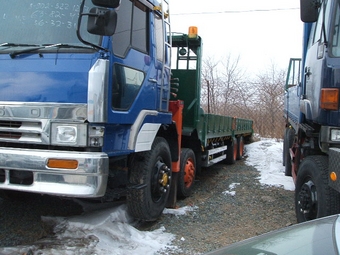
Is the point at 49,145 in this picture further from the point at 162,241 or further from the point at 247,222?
the point at 247,222

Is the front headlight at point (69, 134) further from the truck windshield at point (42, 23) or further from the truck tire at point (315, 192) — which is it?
the truck tire at point (315, 192)

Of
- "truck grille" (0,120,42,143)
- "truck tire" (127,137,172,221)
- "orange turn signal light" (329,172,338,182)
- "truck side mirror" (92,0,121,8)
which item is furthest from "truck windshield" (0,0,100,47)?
"orange turn signal light" (329,172,338,182)

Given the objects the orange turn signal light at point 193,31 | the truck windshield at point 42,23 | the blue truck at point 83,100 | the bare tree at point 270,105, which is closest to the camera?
the blue truck at point 83,100

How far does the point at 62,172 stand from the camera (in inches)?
126

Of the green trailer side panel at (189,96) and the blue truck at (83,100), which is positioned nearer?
the blue truck at (83,100)

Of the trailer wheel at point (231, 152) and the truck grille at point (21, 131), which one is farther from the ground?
the truck grille at point (21, 131)

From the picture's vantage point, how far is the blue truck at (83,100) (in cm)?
322

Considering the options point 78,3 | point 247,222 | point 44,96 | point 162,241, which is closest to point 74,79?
point 44,96

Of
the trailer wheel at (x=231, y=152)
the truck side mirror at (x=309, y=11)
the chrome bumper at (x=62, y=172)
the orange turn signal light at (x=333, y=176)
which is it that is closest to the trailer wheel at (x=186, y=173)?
the chrome bumper at (x=62, y=172)

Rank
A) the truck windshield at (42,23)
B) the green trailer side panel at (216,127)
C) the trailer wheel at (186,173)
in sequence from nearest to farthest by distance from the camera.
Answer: the truck windshield at (42,23) → the trailer wheel at (186,173) → the green trailer side panel at (216,127)

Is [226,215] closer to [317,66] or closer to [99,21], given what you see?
[317,66]

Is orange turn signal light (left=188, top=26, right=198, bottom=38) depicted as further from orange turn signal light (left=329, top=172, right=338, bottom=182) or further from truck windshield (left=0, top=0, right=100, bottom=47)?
orange turn signal light (left=329, top=172, right=338, bottom=182)

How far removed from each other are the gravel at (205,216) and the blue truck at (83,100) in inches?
22.3

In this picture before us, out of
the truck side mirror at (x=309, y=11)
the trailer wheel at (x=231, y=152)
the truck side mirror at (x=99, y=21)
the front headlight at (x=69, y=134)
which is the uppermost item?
the truck side mirror at (x=309, y=11)
